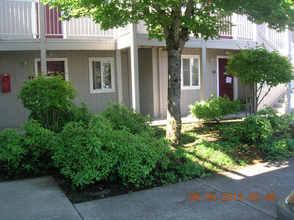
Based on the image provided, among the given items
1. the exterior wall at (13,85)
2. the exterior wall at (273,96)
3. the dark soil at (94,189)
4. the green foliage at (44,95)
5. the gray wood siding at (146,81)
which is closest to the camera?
the dark soil at (94,189)

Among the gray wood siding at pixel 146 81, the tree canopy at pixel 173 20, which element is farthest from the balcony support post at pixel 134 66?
the gray wood siding at pixel 146 81

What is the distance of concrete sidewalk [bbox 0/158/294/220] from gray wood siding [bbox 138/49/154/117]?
23.5ft

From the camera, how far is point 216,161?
5.79m

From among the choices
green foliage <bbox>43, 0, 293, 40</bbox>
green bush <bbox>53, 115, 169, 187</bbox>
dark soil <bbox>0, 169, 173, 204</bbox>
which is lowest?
Result: dark soil <bbox>0, 169, 173, 204</bbox>

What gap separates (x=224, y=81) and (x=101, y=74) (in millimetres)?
6147

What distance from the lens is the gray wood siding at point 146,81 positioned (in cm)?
1188

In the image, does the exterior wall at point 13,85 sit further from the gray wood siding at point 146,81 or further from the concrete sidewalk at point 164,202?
the concrete sidewalk at point 164,202

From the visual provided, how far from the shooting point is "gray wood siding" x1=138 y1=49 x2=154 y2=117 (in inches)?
468

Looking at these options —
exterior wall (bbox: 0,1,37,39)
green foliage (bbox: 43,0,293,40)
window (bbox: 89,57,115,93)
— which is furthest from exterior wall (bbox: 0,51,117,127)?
green foliage (bbox: 43,0,293,40)

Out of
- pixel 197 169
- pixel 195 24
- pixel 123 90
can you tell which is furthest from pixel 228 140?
pixel 123 90

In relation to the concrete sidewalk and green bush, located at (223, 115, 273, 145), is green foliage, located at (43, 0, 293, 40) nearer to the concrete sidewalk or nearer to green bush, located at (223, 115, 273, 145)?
green bush, located at (223, 115, 273, 145)

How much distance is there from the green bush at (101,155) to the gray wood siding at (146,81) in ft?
23.2

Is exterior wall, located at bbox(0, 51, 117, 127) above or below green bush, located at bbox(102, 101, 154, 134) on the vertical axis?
above
